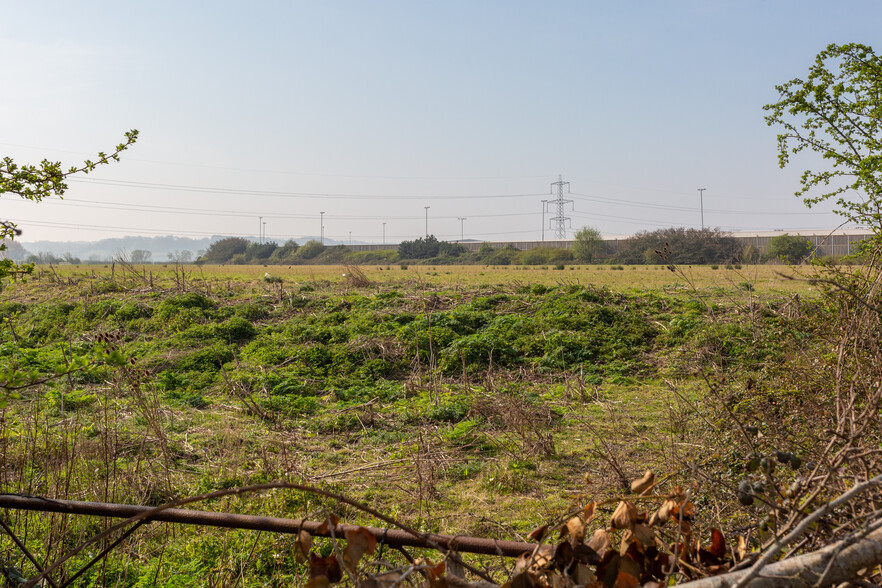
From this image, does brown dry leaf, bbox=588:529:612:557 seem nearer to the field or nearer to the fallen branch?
the fallen branch

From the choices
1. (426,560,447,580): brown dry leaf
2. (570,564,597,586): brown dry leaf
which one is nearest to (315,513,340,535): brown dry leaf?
(426,560,447,580): brown dry leaf

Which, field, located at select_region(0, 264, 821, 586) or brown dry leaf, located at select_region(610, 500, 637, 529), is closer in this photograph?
brown dry leaf, located at select_region(610, 500, 637, 529)

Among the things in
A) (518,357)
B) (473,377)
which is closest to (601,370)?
(518,357)

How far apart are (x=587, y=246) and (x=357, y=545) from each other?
7936cm

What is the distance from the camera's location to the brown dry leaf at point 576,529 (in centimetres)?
155

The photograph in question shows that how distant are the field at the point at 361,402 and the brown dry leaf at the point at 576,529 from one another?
2.14ft

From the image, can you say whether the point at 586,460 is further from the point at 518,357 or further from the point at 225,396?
the point at 225,396

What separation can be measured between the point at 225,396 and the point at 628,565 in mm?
9985

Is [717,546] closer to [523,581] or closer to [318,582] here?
[523,581]

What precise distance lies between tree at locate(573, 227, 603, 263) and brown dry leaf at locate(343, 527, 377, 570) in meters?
74.5

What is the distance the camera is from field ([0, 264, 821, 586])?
463 centimetres

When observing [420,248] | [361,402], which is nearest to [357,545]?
[361,402]

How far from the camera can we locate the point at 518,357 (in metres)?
12.6

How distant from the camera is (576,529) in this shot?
5.13ft
